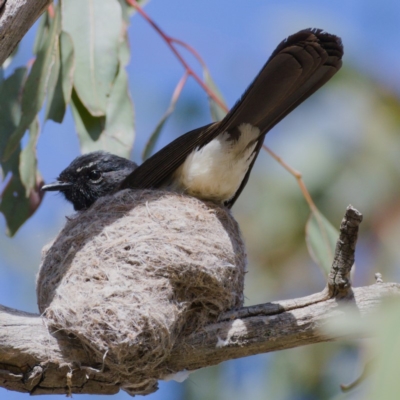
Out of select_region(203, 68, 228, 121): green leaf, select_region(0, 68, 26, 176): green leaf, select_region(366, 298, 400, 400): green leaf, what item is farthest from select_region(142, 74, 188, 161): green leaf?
select_region(366, 298, 400, 400): green leaf

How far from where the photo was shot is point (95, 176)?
443 centimetres

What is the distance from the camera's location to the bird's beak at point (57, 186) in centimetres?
423

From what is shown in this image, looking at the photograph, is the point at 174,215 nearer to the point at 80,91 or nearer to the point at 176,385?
→ the point at 80,91

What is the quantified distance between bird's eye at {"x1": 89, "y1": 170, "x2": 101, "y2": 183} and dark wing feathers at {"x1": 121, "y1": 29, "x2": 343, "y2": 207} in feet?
2.08

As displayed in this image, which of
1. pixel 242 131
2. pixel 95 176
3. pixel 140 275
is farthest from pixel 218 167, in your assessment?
pixel 95 176

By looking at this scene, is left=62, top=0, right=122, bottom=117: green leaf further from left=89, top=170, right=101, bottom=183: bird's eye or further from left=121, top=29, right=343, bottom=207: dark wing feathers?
left=89, top=170, right=101, bottom=183: bird's eye

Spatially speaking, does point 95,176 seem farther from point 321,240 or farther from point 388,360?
point 388,360

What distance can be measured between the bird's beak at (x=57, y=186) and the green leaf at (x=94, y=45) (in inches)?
31.1

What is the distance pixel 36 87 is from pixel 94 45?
0.42m

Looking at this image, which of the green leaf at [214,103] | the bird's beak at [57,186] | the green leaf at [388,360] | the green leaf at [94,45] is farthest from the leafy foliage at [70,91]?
the green leaf at [388,360]

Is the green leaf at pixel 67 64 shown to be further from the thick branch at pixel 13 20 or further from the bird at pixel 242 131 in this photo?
the thick branch at pixel 13 20

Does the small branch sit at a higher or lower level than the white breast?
lower

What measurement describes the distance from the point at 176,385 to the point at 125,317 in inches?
117

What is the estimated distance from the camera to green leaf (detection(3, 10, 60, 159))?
11.3 feet
